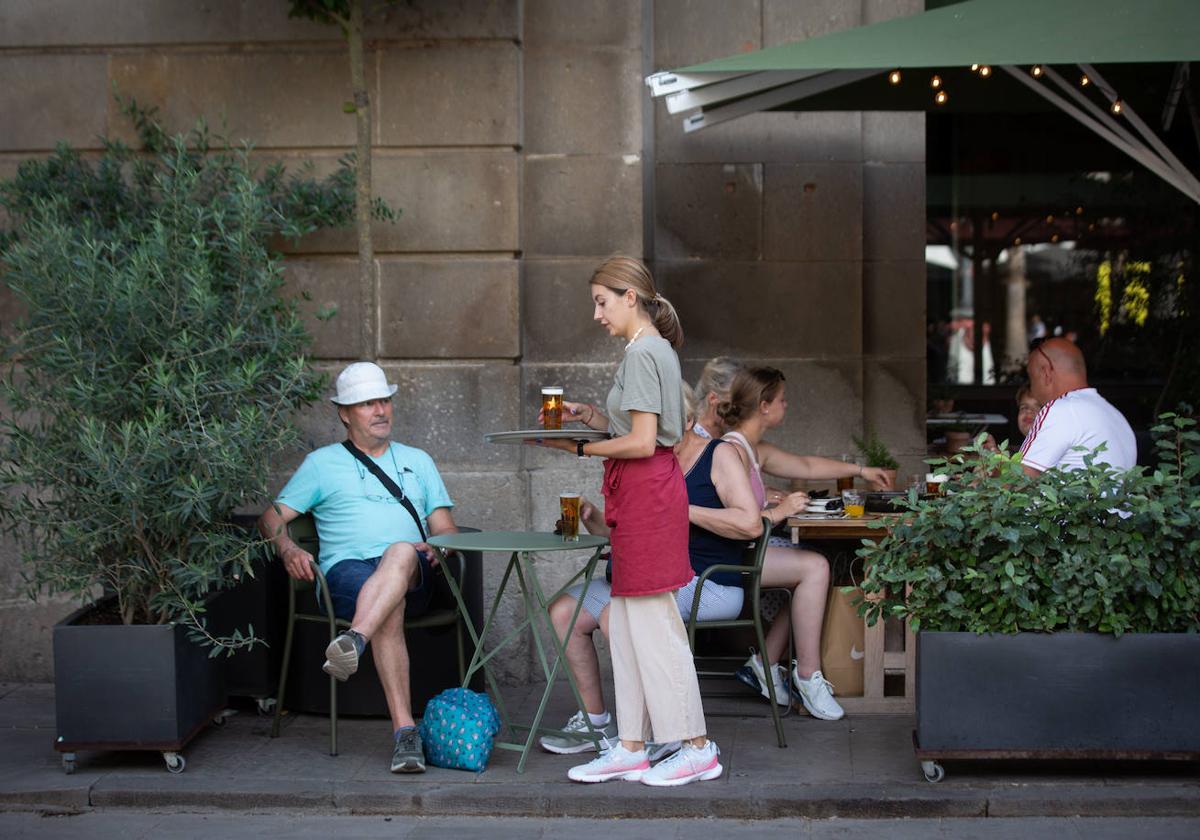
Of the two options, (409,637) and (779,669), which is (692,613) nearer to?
(779,669)

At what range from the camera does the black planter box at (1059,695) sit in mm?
4941

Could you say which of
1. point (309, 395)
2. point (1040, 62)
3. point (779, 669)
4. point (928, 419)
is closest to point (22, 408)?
point (309, 395)

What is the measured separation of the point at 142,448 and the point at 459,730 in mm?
1543

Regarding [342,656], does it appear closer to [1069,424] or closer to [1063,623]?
[1063,623]

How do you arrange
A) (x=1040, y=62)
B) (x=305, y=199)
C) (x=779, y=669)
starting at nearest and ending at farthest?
(x=1040, y=62) < (x=779, y=669) < (x=305, y=199)

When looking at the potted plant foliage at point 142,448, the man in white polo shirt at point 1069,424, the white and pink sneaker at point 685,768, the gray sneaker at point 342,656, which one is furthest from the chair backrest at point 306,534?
the man in white polo shirt at point 1069,424

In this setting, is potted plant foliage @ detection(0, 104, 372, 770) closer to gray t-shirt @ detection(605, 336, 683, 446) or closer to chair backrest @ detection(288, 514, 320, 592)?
chair backrest @ detection(288, 514, 320, 592)

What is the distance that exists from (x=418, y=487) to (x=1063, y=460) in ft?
8.50

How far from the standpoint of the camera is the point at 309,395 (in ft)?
19.2

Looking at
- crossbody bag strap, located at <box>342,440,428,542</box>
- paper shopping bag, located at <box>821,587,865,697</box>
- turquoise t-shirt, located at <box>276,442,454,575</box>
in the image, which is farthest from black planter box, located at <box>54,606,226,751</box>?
paper shopping bag, located at <box>821,587,865,697</box>

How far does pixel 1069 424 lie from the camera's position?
18.1ft

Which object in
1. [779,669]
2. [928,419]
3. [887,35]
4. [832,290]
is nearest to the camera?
[887,35]

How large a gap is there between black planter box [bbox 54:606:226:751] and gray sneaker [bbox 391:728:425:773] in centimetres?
80

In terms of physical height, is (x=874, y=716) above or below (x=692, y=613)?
below
